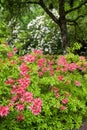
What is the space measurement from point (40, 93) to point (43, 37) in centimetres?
953

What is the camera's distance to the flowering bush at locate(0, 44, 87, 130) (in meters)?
6.31

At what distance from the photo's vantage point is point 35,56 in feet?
24.4

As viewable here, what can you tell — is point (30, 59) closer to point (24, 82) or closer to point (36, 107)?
point (24, 82)

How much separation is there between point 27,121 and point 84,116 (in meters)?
1.60

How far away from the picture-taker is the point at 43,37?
650 inches

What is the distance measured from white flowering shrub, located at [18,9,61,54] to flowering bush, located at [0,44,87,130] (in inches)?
322

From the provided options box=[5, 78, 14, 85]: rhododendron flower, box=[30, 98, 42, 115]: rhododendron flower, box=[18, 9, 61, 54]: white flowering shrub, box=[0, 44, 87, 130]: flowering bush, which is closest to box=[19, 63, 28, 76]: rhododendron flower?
box=[0, 44, 87, 130]: flowering bush

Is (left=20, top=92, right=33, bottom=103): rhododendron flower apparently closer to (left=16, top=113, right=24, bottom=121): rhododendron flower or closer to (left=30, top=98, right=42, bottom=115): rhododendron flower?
(left=30, top=98, right=42, bottom=115): rhododendron flower

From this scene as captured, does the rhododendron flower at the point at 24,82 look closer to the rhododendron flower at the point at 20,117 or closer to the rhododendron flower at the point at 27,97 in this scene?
the rhododendron flower at the point at 27,97

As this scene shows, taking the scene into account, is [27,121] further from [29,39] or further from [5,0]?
[29,39]

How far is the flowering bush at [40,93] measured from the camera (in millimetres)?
6312

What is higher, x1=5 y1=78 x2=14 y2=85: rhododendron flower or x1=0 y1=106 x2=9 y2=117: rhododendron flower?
x1=5 y1=78 x2=14 y2=85: rhododendron flower

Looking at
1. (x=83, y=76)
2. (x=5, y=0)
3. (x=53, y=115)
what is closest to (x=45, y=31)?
(x=5, y=0)

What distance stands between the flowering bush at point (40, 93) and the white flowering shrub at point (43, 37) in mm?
8189
